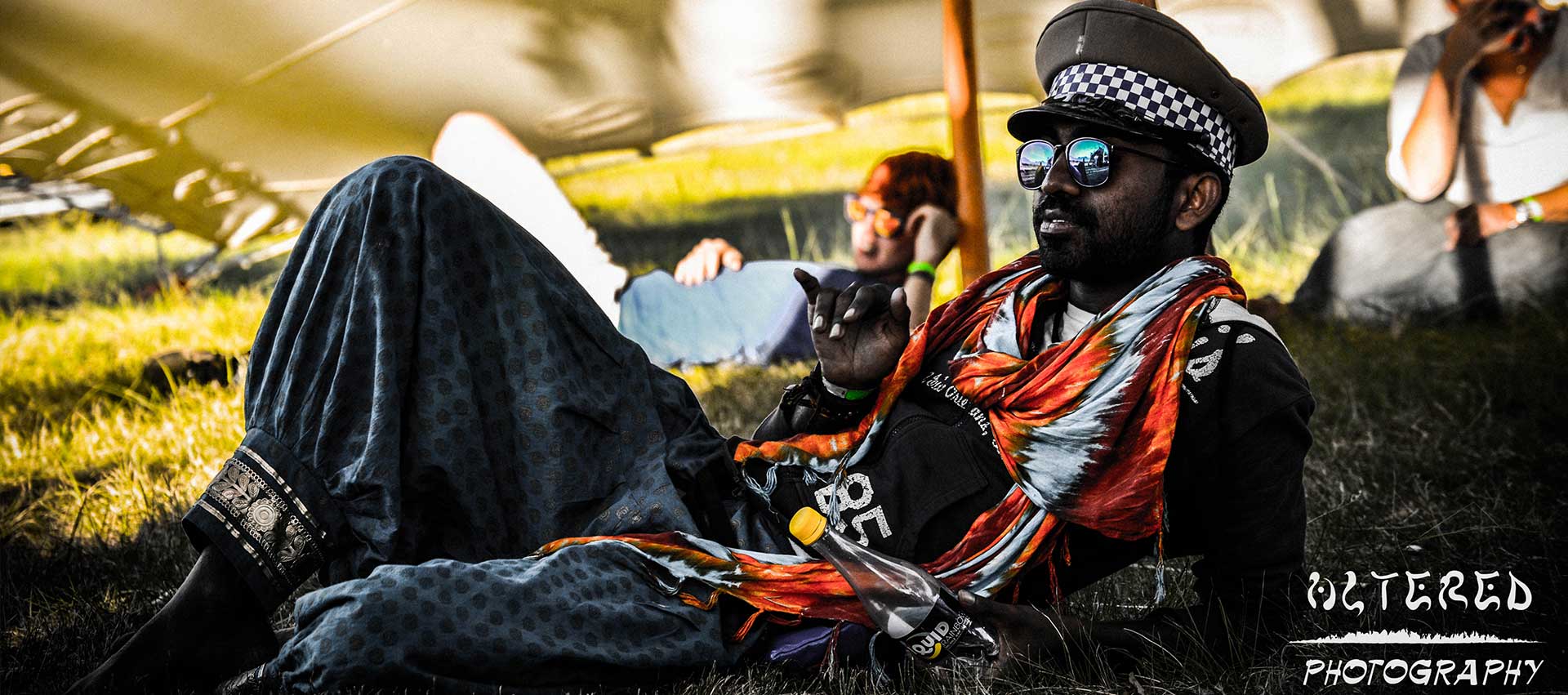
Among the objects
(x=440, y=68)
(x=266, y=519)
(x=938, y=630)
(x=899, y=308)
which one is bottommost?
(x=938, y=630)

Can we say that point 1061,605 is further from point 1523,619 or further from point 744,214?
point 744,214

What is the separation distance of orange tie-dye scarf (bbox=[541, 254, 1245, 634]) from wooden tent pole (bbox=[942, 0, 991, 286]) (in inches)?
75.8

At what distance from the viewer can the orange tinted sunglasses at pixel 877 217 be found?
580 cm

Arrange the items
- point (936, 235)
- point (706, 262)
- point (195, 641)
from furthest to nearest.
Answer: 1. point (706, 262)
2. point (936, 235)
3. point (195, 641)

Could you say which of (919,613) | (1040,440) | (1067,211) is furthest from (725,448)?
(1067,211)

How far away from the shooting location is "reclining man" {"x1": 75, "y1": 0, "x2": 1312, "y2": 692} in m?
2.18

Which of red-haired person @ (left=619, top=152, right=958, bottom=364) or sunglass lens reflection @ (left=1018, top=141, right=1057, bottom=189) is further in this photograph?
red-haired person @ (left=619, top=152, right=958, bottom=364)

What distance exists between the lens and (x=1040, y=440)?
90.7 inches

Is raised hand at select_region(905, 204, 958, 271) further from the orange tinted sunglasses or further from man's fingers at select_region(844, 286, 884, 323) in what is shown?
man's fingers at select_region(844, 286, 884, 323)

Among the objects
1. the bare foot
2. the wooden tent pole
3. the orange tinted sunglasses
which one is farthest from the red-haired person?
the bare foot

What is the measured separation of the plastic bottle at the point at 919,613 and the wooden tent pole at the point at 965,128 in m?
2.31

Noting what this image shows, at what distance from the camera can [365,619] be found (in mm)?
2006

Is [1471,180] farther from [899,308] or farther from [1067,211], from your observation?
[899,308]

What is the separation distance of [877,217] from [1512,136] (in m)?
3.13
